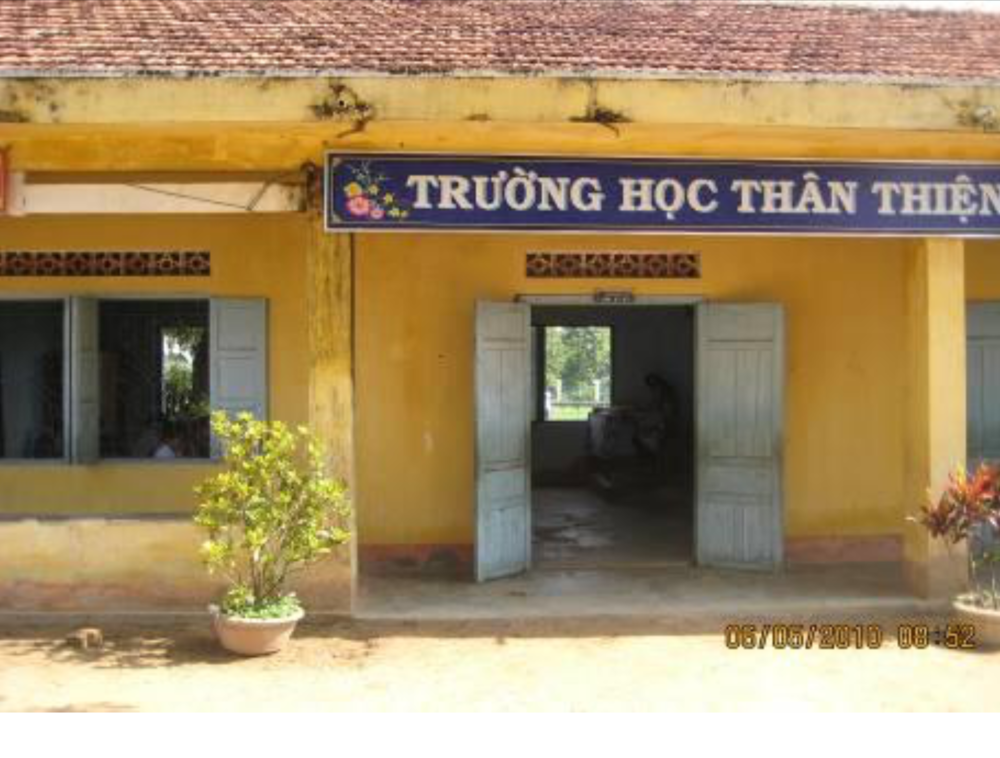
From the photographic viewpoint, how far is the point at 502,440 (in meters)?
8.55

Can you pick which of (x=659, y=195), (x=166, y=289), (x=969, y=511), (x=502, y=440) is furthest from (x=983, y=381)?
(x=166, y=289)

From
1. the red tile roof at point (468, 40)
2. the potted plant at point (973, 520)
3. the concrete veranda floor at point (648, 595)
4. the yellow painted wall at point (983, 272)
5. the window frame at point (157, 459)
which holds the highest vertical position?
the red tile roof at point (468, 40)

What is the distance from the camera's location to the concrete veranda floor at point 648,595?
24.3ft

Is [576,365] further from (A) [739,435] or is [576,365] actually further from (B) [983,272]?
(A) [739,435]

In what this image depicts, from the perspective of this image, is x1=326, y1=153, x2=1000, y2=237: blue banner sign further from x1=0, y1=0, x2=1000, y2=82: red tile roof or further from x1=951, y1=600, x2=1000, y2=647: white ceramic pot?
x1=951, y1=600, x2=1000, y2=647: white ceramic pot

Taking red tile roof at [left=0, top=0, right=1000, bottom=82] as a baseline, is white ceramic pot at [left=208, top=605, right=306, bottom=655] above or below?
below

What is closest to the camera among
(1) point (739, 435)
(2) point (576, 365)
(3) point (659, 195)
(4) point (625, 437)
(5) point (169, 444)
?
(3) point (659, 195)

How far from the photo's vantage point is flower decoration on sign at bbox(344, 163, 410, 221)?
708 cm

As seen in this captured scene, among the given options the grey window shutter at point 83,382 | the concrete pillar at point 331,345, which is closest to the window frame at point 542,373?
the grey window shutter at point 83,382

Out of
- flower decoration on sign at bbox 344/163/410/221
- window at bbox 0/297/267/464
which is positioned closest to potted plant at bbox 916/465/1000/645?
flower decoration on sign at bbox 344/163/410/221

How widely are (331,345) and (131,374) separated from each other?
9.33 ft

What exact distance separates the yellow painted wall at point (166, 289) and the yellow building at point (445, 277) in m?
0.02

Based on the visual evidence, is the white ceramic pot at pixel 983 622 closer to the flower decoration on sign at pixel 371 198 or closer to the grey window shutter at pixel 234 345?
the flower decoration on sign at pixel 371 198

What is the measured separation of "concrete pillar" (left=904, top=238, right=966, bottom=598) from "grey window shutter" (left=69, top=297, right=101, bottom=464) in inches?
253
